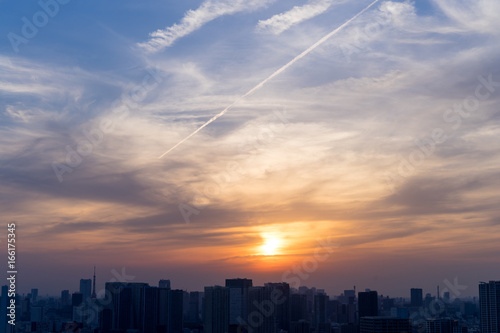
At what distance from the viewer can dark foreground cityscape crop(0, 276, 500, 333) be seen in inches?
3243

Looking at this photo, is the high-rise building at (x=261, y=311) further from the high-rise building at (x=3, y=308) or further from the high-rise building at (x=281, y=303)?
the high-rise building at (x=3, y=308)

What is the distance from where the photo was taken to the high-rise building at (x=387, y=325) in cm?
5366

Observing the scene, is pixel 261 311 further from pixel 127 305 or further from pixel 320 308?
pixel 320 308

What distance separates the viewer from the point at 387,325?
54.8 m

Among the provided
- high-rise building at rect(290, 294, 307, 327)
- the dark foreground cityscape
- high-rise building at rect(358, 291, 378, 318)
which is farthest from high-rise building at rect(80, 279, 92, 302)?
high-rise building at rect(358, 291, 378, 318)

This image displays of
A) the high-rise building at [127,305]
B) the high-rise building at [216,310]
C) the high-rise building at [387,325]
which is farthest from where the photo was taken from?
the high-rise building at [127,305]

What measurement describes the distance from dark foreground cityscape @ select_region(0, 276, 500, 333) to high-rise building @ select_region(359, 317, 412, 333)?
15668 millimetres

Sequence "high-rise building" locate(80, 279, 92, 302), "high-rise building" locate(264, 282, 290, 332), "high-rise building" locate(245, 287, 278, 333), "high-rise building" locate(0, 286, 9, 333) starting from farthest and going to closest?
"high-rise building" locate(80, 279, 92, 302), "high-rise building" locate(264, 282, 290, 332), "high-rise building" locate(245, 287, 278, 333), "high-rise building" locate(0, 286, 9, 333)

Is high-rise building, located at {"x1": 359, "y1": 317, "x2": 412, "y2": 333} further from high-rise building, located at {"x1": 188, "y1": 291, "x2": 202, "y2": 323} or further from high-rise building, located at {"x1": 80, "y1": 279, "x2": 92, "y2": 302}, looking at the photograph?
high-rise building, located at {"x1": 80, "y1": 279, "x2": 92, "y2": 302}

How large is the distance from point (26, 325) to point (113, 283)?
24.0 meters

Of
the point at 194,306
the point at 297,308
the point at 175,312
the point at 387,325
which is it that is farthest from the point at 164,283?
the point at 387,325

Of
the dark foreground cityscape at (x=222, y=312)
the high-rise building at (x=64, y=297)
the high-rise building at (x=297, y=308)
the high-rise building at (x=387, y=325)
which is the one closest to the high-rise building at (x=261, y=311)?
the dark foreground cityscape at (x=222, y=312)

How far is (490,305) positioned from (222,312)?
4156 centimetres

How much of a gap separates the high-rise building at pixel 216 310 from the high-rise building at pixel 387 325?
3075cm
